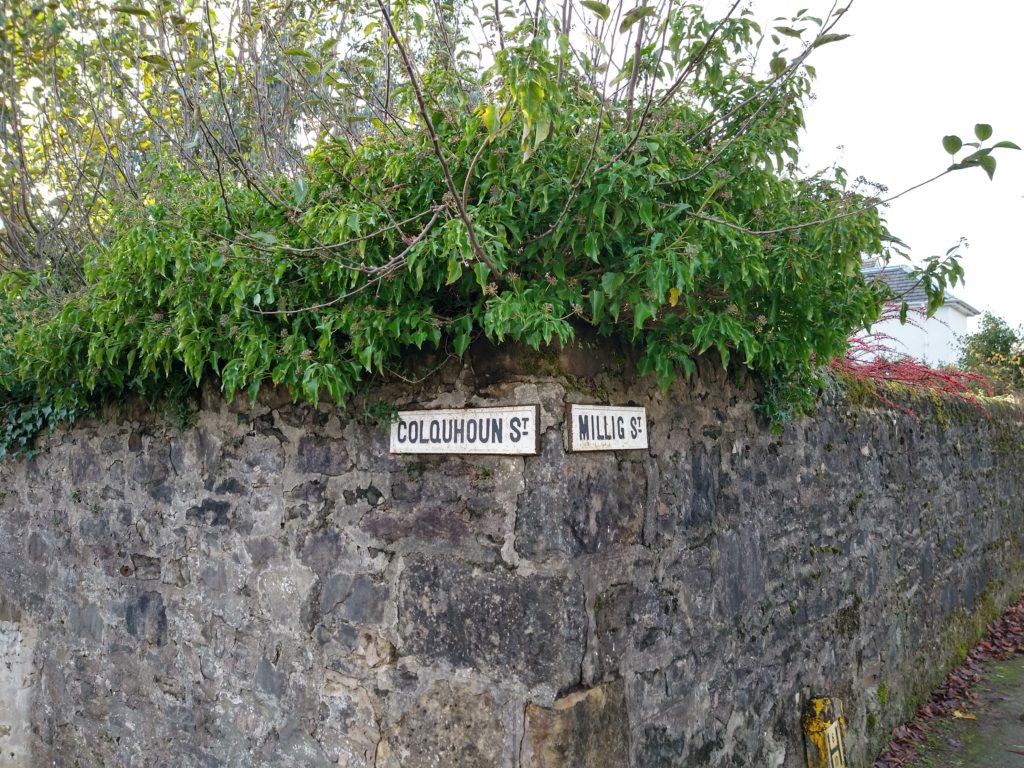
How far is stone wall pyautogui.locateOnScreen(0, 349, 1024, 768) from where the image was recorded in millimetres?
2516

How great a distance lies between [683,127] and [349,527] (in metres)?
1.81

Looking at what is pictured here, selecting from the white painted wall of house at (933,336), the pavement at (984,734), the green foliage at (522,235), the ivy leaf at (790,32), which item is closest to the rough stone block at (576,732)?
the green foliage at (522,235)

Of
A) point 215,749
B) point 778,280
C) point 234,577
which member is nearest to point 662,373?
point 778,280

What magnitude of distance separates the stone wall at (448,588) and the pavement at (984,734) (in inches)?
14.7

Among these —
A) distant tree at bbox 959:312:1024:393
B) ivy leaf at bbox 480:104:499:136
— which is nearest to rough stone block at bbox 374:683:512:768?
ivy leaf at bbox 480:104:499:136

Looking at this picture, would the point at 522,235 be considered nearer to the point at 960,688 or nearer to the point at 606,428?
the point at 606,428

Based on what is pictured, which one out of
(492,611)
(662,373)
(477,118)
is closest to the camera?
(477,118)

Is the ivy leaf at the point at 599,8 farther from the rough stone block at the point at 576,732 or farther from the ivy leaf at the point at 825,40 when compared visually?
the rough stone block at the point at 576,732

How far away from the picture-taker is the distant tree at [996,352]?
13.0 meters

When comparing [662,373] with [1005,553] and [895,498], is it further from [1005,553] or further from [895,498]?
[1005,553]

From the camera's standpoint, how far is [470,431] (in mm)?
2611

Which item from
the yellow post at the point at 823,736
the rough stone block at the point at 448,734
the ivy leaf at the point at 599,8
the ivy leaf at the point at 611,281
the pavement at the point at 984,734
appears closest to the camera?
the ivy leaf at the point at 599,8

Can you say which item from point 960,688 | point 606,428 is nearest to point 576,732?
point 606,428

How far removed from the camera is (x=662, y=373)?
2684 mm
